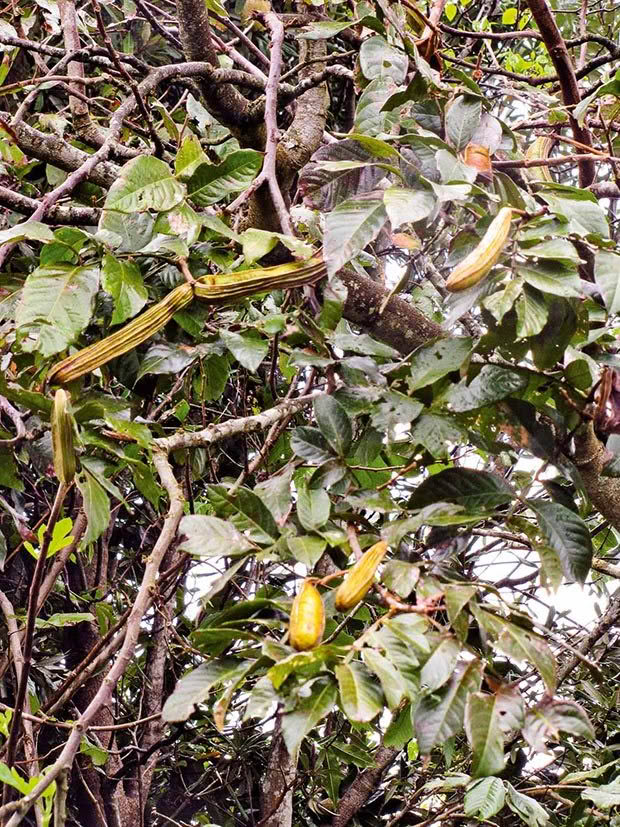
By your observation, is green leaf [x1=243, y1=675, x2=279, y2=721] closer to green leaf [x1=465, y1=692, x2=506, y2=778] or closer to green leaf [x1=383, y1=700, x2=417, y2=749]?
green leaf [x1=465, y1=692, x2=506, y2=778]

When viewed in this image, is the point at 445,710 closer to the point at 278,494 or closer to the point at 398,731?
the point at 278,494

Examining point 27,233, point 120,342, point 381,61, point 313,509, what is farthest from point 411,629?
point 381,61

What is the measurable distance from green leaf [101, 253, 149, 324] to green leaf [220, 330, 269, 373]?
0.32ft

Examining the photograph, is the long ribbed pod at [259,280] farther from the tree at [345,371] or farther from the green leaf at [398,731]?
the green leaf at [398,731]

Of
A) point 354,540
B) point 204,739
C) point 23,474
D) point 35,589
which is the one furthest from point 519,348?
point 204,739

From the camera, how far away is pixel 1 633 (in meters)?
1.55

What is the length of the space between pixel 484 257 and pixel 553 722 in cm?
33

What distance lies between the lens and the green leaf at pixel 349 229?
66 cm

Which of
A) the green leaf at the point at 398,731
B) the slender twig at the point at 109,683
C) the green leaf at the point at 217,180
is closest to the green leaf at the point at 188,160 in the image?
the green leaf at the point at 217,180

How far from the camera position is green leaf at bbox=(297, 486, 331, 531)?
2.06 ft

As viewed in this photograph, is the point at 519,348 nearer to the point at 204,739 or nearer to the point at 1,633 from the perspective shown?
the point at 1,633

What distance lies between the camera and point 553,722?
54 cm

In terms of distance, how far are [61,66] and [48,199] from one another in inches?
21.8

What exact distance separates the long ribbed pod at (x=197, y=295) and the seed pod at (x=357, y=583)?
29 centimetres
